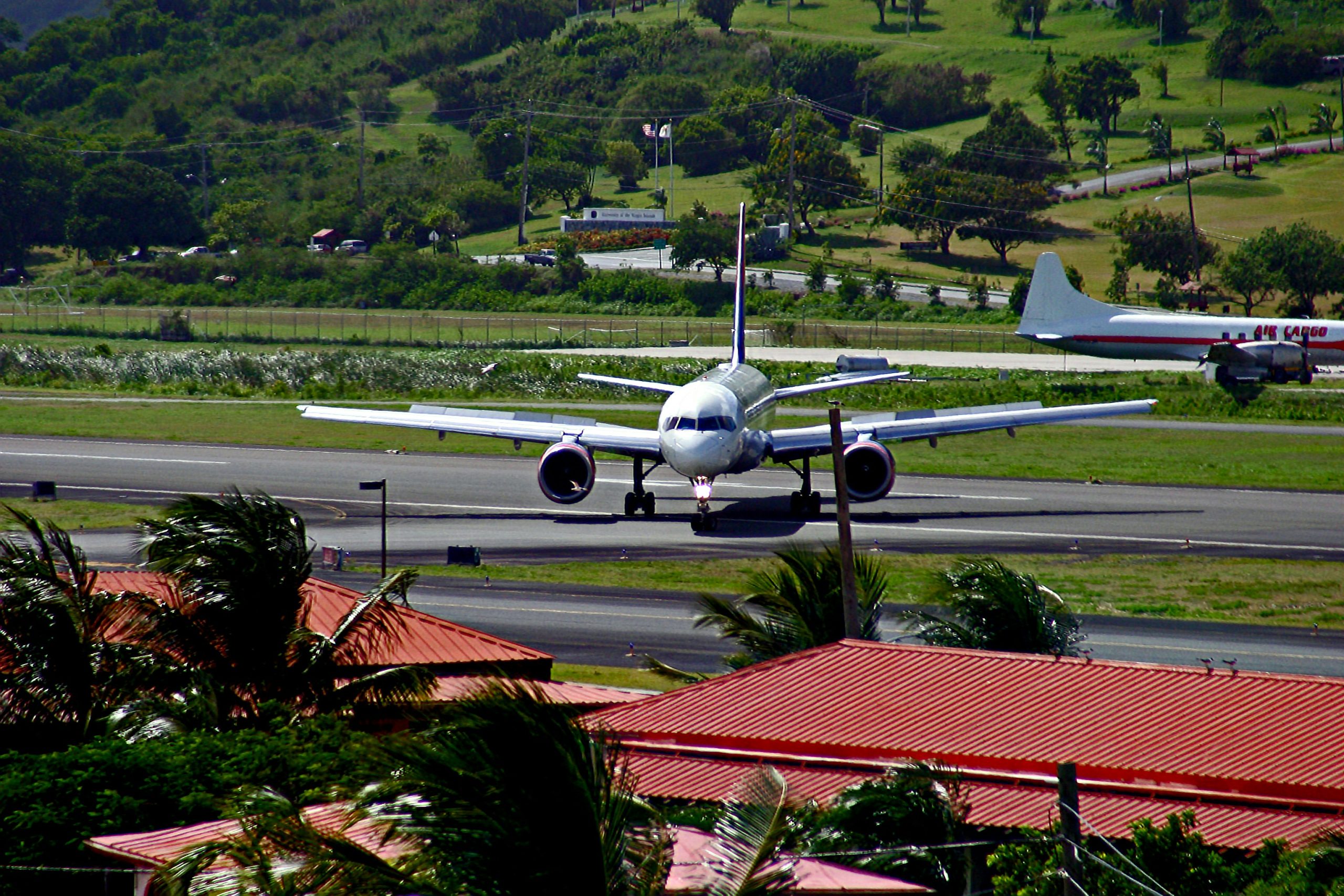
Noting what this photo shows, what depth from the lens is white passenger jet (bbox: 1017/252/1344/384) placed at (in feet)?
286

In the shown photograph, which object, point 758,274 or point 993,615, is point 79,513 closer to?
point 993,615

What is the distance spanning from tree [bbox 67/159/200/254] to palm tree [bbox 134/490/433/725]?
7458 inches

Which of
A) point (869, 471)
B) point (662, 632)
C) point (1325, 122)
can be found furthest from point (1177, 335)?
point (1325, 122)

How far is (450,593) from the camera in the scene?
38.1 m

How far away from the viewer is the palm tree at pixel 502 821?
9930 millimetres

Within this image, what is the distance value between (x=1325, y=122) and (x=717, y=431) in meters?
179

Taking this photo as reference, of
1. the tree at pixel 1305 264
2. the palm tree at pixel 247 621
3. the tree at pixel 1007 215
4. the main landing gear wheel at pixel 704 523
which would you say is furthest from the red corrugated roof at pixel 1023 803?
the tree at pixel 1007 215

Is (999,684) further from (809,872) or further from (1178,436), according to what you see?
(1178,436)

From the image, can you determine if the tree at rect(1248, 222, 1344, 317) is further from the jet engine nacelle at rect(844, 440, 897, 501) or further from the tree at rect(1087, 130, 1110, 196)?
the jet engine nacelle at rect(844, 440, 897, 501)

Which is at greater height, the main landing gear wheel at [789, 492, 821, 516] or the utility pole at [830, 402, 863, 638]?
Answer: the utility pole at [830, 402, 863, 638]

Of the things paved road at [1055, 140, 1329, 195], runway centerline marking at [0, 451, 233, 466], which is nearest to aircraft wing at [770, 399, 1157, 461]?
runway centerline marking at [0, 451, 233, 466]

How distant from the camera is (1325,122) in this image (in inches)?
7613

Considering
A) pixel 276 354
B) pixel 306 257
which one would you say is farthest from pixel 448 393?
pixel 306 257

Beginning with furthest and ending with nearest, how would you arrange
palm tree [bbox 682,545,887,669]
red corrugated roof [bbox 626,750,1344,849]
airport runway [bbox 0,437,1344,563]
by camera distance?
airport runway [bbox 0,437,1344,563] < palm tree [bbox 682,545,887,669] < red corrugated roof [bbox 626,750,1344,849]
